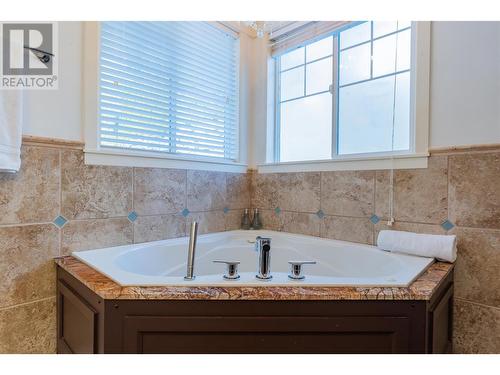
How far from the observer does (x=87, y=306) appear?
1116 mm

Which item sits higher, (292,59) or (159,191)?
(292,59)

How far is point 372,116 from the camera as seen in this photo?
1.88 metres

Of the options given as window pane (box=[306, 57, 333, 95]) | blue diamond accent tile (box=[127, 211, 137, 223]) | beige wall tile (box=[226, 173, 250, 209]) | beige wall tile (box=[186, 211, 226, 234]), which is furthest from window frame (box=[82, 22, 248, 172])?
window pane (box=[306, 57, 333, 95])

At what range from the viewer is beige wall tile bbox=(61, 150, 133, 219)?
152cm

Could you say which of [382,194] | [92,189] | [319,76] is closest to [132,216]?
[92,189]

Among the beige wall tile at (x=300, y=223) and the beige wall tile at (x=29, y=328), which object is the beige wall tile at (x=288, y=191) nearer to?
the beige wall tile at (x=300, y=223)

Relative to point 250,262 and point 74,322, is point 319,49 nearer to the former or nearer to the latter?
point 250,262

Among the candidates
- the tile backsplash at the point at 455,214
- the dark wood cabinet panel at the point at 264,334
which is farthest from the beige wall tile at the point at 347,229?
the dark wood cabinet panel at the point at 264,334

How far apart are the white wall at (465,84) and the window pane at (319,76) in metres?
0.67

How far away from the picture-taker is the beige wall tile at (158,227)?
1783 millimetres

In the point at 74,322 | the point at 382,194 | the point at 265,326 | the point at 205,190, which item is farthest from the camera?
the point at 205,190

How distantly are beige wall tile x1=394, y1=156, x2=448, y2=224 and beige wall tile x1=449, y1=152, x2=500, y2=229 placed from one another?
0.04 metres

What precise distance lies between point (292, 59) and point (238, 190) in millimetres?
1120

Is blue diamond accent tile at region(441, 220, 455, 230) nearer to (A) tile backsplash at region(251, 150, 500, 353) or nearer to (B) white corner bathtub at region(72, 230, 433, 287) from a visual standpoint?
(A) tile backsplash at region(251, 150, 500, 353)
